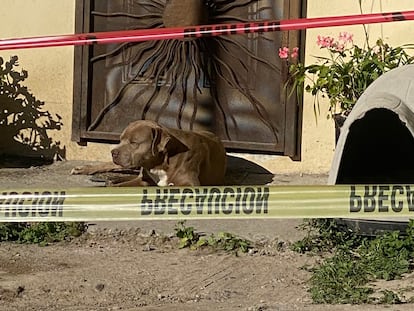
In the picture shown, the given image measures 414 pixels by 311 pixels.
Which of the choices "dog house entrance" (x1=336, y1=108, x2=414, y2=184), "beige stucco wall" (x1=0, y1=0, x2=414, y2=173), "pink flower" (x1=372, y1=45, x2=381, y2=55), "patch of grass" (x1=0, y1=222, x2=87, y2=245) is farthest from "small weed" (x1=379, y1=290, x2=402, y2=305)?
"beige stucco wall" (x1=0, y1=0, x2=414, y2=173)

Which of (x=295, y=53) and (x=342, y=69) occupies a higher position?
(x=295, y=53)

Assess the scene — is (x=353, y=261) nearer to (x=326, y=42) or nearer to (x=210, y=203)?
(x=210, y=203)

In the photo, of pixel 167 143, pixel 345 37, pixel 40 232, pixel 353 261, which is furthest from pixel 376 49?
pixel 40 232

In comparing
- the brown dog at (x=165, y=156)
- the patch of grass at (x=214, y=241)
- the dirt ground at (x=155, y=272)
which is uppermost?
the brown dog at (x=165, y=156)

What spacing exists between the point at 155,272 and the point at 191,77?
11.2 ft

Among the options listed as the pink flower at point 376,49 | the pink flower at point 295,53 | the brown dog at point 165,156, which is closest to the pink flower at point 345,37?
the pink flower at point 376,49

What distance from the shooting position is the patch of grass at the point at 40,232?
22.9 ft

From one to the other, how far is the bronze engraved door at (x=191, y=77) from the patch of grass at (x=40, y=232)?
243 centimetres

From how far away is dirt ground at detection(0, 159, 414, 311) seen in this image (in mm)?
5590

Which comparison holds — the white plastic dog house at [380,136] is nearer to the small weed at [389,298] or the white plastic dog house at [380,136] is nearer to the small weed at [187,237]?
the small weed at [187,237]

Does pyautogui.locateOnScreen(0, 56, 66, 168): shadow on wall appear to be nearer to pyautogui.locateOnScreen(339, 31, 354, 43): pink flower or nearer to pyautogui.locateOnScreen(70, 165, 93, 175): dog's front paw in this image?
pyautogui.locateOnScreen(70, 165, 93, 175): dog's front paw

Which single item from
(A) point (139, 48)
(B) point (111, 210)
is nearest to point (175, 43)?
(A) point (139, 48)

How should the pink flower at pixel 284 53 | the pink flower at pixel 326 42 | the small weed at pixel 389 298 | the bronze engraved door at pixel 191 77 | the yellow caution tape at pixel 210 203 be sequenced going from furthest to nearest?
1. the bronze engraved door at pixel 191 77
2. the pink flower at pixel 284 53
3. the pink flower at pixel 326 42
4. the small weed at pixel 389 298
5. the yellow caution tape at pixel 210 203

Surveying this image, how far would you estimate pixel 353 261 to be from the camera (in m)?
6.22
